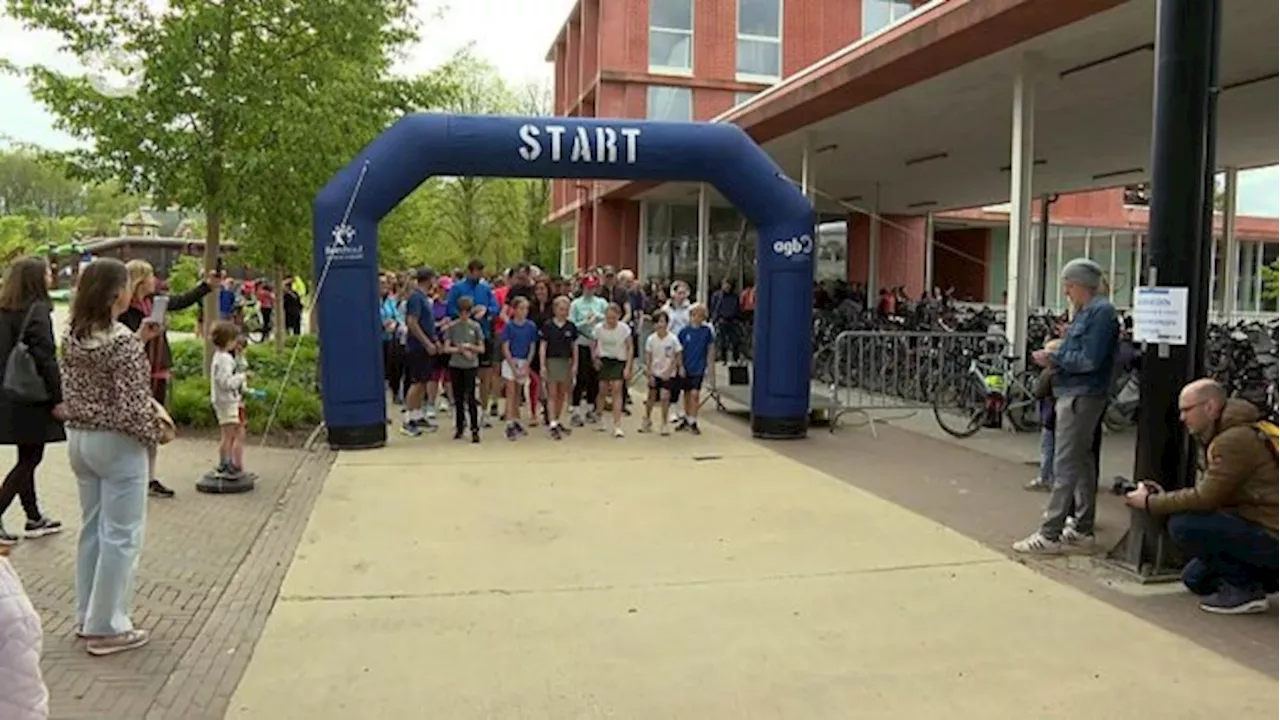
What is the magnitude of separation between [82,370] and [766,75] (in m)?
29.7

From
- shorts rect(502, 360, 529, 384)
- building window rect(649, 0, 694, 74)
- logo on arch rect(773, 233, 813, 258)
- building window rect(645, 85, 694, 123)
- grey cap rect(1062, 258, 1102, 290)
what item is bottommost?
shorts rect(502, 360, 529, 384)

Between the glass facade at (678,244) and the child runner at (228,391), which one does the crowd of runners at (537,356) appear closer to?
the child runner at (228,391)

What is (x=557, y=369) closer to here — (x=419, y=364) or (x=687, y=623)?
(x=419, y=364)

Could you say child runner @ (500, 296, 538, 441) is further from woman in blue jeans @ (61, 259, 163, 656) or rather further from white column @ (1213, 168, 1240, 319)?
white column @ (1213, 168, 1240, 319)

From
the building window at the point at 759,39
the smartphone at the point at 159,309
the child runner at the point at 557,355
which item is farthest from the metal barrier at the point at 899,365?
the building window at the point at 759,39

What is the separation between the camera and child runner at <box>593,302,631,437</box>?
11516 millimetres

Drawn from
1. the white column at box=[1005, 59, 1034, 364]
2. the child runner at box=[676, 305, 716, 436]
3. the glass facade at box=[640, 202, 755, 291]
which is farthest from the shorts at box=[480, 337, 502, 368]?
the glass facade at box=[640, 202, 755, 291]

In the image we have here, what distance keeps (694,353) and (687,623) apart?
6455 millimetres

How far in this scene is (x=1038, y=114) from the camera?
15359mm

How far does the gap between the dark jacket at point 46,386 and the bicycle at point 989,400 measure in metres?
8.57

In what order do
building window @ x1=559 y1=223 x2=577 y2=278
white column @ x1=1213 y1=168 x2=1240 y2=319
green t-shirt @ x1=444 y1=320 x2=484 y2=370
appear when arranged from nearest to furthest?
green t-shirt @ x1=444 y1=320 x2=484 y2=370 → white column @ x1=1213 y1=168 x2=1240 y2=319 → building window @ x1=559 y1=223 x2=577 y2=278

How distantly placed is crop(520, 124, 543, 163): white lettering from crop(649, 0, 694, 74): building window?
2120 cm

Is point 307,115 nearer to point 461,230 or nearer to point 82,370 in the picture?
point 82,370

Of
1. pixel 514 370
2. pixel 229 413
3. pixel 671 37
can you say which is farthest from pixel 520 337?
pixel 671 37
